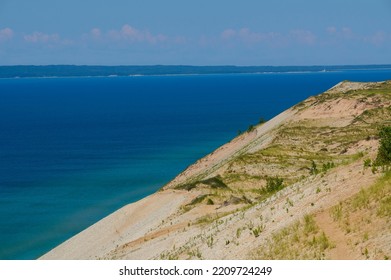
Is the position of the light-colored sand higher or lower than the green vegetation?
lower

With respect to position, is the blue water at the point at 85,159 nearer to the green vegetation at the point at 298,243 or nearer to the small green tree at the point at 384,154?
the green vegetation at the point at 298,243

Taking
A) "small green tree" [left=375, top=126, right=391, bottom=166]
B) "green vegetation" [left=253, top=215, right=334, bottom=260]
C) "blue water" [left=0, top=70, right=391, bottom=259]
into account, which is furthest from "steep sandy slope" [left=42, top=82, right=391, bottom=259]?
"blue water" [left=0, top=70, right=391, bottom=259]

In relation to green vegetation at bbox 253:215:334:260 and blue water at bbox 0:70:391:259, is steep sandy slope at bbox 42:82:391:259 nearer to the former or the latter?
green vegetation at bbox 253:215:334:260

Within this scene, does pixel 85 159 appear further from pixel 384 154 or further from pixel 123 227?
pixel 384 154

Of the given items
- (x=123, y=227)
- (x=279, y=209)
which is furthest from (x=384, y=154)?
(x=123, y=227)

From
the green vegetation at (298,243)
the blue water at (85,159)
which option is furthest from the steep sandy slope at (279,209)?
the blue water at (85,159)

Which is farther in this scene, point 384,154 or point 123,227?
point 123,227

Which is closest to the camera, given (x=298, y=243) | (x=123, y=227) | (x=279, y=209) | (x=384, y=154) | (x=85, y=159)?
(x=298, y=243)

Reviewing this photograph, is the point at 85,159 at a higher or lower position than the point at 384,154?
lower

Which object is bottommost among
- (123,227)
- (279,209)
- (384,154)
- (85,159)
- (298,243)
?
(85,159)
